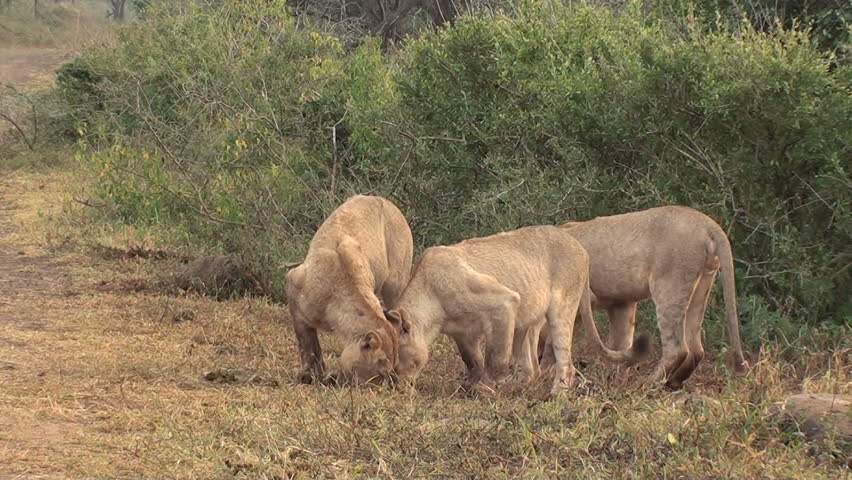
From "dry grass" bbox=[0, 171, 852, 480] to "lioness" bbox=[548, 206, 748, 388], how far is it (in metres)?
0.28

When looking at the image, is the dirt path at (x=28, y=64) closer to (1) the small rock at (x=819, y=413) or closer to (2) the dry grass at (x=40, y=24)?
(2) the dry grass at (x=40, y=24)

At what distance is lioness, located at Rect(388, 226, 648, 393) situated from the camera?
707 cm

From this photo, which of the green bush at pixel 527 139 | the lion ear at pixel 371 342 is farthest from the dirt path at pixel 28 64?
the lion ear at pixel 371 342

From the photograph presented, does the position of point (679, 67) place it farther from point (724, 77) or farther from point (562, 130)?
point (562, 130)

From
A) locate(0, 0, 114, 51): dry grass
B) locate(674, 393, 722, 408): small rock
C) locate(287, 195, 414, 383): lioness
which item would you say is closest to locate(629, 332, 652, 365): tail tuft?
locate(674, 393, 722, 408): small rock

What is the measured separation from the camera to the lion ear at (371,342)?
672cm

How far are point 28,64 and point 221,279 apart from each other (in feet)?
81.8

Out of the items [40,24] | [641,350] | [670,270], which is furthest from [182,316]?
[40,24]

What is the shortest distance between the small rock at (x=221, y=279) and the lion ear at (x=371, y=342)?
12.2 ft

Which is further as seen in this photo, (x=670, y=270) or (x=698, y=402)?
(x=670, y=270)

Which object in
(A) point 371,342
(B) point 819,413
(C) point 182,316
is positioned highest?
(B) point 819,413

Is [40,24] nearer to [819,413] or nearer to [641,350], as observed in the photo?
[641,350]

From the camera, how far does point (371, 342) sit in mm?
6727

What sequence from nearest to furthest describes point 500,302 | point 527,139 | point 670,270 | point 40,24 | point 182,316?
point 500,302
point 670,270
point 182,316
point 527,139
point 40,24
